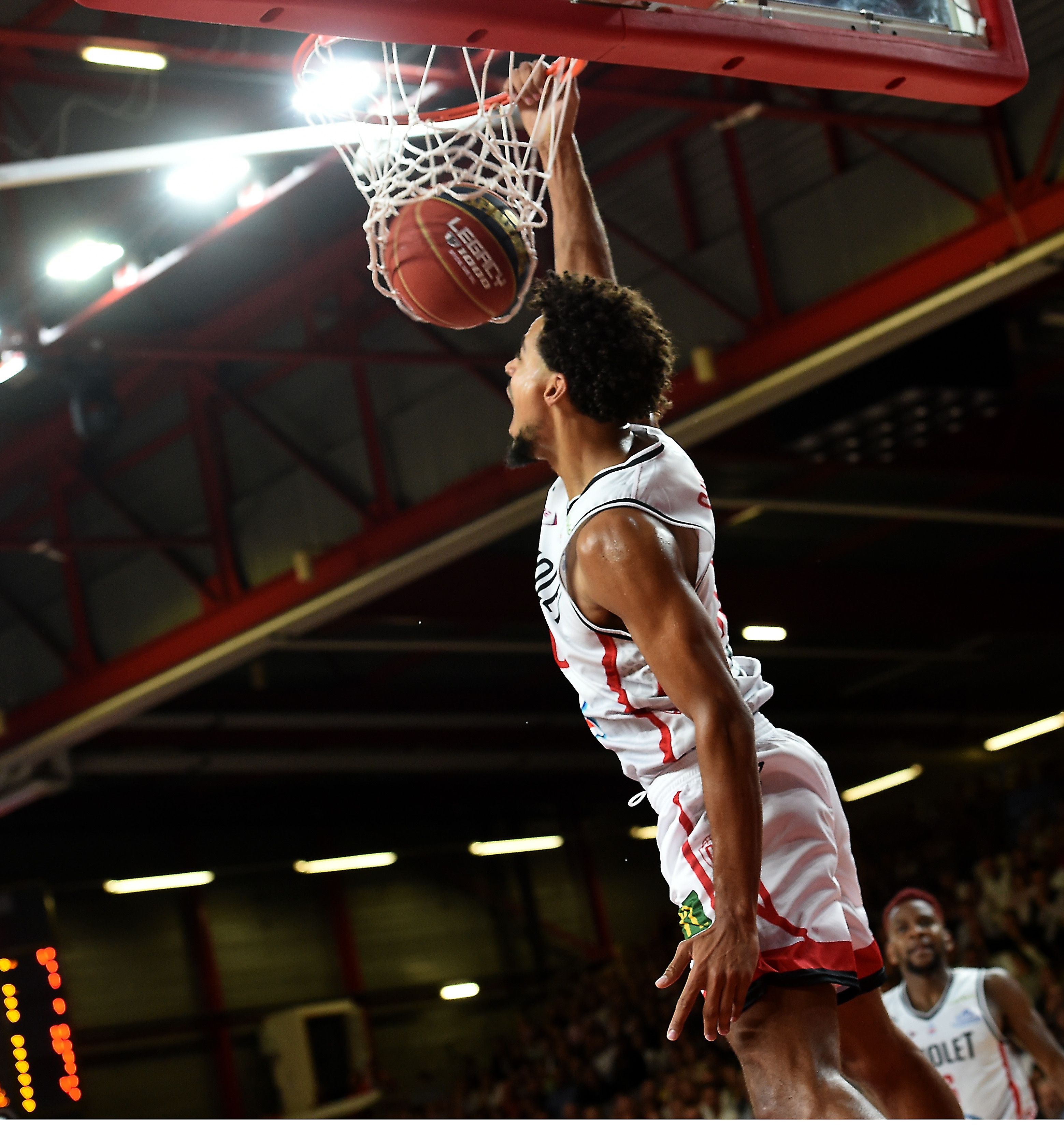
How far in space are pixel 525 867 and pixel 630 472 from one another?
20319mm

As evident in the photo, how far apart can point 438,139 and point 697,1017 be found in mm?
16620

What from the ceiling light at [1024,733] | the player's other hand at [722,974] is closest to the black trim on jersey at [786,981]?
the player's other hand at [722,974]

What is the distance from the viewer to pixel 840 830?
3.21 m

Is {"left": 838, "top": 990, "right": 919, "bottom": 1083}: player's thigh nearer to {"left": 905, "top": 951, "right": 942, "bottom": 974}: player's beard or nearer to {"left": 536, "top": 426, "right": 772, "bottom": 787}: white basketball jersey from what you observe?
{"left": 536, "top": 426, "right": 772, "bottom": 787}: white basketball jersey

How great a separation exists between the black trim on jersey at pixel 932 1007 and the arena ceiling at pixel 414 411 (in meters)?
3.76

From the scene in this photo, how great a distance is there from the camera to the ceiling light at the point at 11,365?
9.93m

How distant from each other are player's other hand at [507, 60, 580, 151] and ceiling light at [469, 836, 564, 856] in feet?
62.6

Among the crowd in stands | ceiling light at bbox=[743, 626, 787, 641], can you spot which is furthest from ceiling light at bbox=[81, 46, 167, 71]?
ceiling light at bbox=[743, 626, 787, 641]

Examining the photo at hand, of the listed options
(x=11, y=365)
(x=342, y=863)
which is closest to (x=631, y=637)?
(x=11, y=365)

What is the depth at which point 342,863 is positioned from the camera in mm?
21422

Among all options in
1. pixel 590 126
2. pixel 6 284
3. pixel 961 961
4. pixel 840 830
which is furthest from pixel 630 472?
pixel 961 961

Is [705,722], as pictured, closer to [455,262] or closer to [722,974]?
[722,974]

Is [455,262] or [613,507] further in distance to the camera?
[455,262]

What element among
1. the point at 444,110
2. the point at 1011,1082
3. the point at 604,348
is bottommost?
the point at 1011,1082
